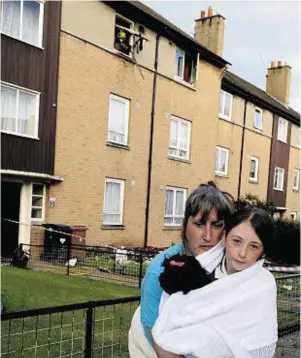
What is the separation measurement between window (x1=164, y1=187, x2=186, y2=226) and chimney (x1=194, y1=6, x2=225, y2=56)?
7.33 metres

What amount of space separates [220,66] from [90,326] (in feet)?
62.2

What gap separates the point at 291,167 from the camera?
30484 millimetres

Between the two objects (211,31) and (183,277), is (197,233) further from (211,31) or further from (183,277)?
(211,31)

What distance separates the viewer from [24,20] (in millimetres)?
12781

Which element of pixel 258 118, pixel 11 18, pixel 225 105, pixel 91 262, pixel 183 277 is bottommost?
pixel 91 262

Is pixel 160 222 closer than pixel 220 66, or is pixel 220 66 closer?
pixel 160 222

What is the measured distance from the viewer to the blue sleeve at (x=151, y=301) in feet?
6.61

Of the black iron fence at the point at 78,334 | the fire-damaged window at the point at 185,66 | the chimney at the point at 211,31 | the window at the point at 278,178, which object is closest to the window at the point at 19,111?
the fire-damaged window at the point at 185,66

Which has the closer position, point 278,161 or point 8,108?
point 8,108

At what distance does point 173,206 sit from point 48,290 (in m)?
11.0

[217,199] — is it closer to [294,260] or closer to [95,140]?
[95,140]

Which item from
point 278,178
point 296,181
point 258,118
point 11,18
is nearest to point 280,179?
point 278,178

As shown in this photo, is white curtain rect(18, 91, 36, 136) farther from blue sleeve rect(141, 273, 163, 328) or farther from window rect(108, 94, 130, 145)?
blue sleeve rect(141, 273, 163, 328)

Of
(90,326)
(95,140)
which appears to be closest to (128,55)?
(95,140)
